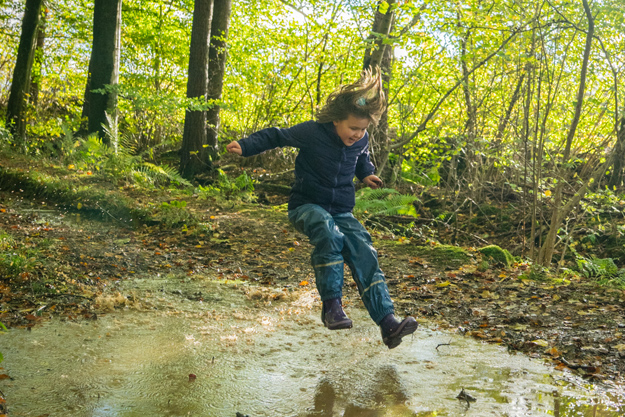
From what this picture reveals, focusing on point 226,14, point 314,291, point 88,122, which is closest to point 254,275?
point 314,291

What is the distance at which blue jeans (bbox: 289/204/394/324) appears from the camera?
3.50m

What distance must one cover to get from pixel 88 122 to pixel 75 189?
280 centimetres

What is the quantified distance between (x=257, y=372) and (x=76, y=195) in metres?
Result: 6.44

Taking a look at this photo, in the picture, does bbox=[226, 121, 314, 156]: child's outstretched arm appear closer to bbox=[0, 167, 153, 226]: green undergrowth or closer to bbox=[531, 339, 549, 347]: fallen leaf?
bbox=[531, 339, 549, 347]: fallen leaf

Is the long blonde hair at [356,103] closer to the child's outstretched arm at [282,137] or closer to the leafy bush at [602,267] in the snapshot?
the child's outstretched arm at [282,137]

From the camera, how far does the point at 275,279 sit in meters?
5.78

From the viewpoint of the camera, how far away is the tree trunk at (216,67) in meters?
12.9

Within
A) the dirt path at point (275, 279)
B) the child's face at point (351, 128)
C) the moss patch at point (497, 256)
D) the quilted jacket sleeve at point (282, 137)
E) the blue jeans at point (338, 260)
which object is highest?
the child's face at point (351, 128)

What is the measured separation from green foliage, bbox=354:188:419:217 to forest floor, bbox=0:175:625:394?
46cm

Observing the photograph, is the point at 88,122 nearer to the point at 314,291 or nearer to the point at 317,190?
the point at 314,291

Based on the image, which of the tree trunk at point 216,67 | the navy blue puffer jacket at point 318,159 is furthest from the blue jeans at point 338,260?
the tree trunk at point 216,67

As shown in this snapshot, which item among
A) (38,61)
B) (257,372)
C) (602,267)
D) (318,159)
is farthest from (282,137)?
(38,61)

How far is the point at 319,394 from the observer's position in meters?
2.74

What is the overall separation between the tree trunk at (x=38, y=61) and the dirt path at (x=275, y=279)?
7.48 metres
